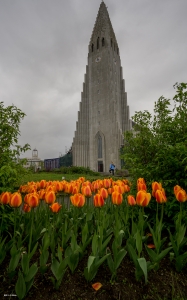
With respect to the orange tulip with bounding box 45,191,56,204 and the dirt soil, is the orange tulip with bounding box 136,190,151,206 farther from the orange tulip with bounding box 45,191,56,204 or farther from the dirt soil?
the orange tulip with bounding box 45,191,56,204

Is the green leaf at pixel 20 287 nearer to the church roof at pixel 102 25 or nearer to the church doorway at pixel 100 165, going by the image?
the church doorway at pixel 100 165

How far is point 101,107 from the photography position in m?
42.4

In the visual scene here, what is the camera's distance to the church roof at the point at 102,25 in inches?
1829

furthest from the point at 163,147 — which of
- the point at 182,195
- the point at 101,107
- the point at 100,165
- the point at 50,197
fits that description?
the point at 101,107

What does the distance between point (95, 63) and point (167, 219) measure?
4723 cm

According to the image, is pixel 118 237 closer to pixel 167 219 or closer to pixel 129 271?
pixel 129 271

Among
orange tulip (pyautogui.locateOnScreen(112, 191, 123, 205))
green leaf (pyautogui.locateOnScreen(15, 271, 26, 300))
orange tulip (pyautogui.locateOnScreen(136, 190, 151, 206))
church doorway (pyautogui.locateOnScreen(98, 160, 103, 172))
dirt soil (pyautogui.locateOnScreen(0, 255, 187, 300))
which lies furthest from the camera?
church doorway (pyautogui.locateOnScreen(98, 160, 103, 172))

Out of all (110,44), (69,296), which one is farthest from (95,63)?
(69,296)

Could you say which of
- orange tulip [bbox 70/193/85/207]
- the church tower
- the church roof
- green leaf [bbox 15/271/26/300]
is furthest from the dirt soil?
the church roof

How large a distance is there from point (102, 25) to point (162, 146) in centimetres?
5410

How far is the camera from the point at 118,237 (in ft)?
6.59

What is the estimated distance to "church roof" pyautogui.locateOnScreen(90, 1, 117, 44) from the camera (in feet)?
152

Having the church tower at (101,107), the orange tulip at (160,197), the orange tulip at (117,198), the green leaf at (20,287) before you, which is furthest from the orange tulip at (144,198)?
the church tower at (101,107)

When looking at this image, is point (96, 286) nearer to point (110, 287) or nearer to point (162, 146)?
point (110, 287)
